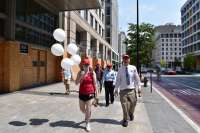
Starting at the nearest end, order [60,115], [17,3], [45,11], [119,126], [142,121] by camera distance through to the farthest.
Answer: [119,126] < [142,121] < [60,115] < [17,3] < [45,11]

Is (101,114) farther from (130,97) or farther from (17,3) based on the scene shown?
(17,3)

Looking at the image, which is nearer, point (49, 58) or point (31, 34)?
point (31, 34)

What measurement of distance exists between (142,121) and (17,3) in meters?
12.5

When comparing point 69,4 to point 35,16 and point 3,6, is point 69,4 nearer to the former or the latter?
point 35,16

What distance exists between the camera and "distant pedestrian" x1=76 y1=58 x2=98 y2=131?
834cm

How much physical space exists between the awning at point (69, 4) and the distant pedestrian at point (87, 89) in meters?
15.6

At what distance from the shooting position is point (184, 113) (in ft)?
38.5

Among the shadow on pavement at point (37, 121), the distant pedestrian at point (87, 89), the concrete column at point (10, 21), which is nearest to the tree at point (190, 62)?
the concrete column at point (10, 21)

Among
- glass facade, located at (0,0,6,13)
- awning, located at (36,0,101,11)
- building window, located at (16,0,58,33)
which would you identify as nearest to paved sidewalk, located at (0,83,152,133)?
glass facade, located at (0,0,6,13)

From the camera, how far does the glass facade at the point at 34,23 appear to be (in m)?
19.5

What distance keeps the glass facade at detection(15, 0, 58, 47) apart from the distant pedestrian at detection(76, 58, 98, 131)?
37.2 feet

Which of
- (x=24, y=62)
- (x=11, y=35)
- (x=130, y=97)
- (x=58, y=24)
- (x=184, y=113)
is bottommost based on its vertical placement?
(x=184, y=113)

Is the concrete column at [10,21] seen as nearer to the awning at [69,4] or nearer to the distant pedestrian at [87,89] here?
the awning at [69,4]

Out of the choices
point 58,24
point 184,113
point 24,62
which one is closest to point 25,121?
point 184,113
